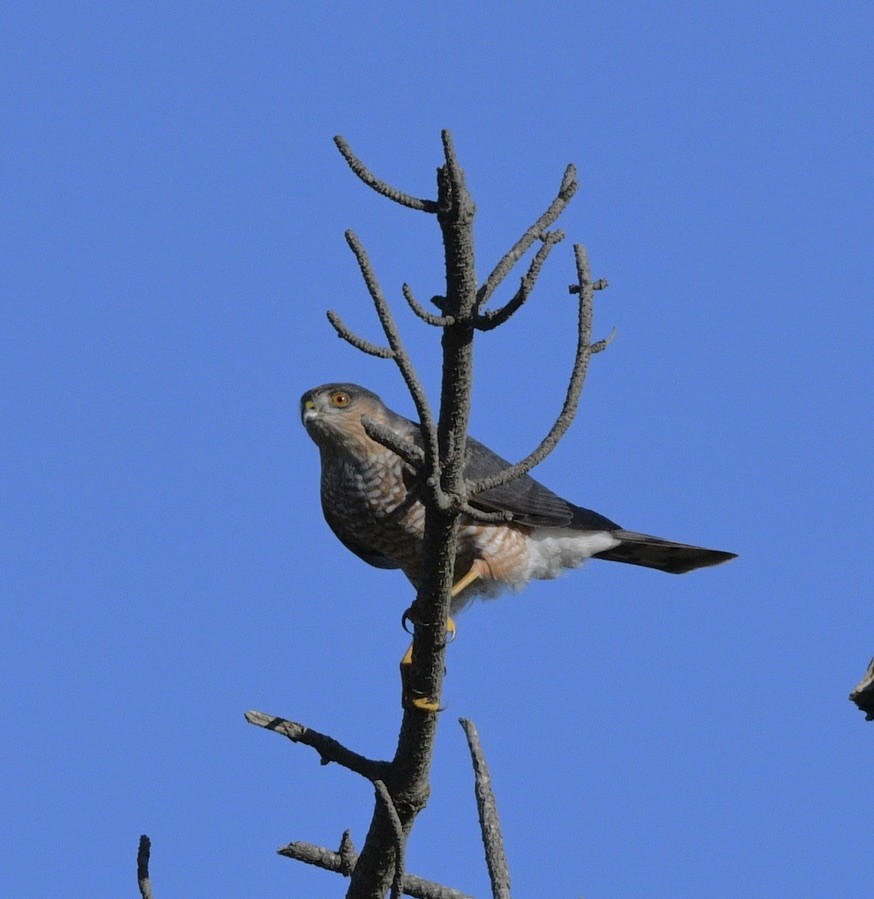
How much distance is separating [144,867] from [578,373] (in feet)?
5.78

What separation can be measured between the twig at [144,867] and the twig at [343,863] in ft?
2.59

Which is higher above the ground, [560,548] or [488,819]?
[560,548]

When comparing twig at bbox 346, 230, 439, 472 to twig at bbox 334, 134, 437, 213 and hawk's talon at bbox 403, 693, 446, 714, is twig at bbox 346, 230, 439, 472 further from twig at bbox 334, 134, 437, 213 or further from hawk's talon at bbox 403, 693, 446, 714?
hawk's talon at bbox 403, 693, 446, 714

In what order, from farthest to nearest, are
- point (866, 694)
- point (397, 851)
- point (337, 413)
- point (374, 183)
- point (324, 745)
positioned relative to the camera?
point (337, 413)
point (324, 745)
point (397, 851)
point (374, 183)
point (866, 694)

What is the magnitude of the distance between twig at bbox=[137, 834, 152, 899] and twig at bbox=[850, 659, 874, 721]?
1.95m

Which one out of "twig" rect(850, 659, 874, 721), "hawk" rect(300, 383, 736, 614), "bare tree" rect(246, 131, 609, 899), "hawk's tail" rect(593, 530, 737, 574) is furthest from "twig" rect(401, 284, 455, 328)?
"hawk's tail" rect(593, 530, 737, 574)

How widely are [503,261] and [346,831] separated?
206cm

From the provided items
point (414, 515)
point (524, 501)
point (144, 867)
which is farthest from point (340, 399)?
point (144, 867)

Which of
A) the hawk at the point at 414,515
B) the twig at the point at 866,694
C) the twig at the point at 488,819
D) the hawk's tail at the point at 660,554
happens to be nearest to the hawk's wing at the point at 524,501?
the hawk at the point at 414,515

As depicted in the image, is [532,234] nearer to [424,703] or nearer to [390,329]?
[390,329]

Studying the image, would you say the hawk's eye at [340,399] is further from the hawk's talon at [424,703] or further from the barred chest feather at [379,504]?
the hawk's talon at [424,703]

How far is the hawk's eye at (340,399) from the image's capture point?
657 centimetres

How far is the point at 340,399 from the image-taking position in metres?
6.61

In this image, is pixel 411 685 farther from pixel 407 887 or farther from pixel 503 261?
pixel 503 261
